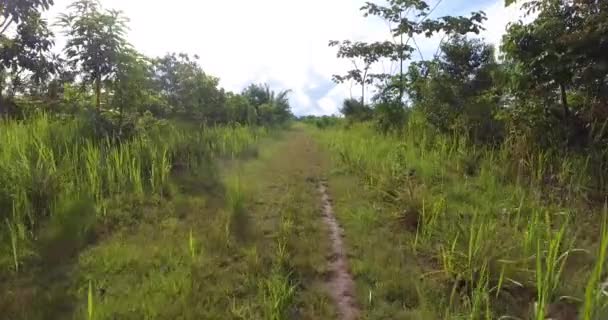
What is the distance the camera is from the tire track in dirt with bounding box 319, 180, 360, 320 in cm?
292

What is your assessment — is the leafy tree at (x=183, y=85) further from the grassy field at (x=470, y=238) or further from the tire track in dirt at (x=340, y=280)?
the tire track in dirt at (x=340, y=280)

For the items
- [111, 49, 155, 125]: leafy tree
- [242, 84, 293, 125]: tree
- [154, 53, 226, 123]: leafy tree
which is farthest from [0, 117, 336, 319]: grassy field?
[242, 84, 293, 125]: tree

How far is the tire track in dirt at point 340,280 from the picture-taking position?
2.92 m

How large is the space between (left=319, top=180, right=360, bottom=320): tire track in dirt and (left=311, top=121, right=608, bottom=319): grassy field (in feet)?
0.25

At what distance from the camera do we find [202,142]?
→ 8836 millimetres

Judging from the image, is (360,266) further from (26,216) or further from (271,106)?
(271,106)

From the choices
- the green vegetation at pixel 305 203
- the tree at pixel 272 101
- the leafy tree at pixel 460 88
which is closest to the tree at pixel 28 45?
the green vegetation at pixel 305 203

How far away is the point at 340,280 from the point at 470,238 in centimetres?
100

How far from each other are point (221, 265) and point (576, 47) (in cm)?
504

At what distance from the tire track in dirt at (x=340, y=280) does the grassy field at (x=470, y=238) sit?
8cm

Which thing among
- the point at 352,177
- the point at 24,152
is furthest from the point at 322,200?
the point at 24,152

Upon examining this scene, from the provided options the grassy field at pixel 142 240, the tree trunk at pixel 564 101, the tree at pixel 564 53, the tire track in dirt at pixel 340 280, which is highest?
the tree at pixel 564 53

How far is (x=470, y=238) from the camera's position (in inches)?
130

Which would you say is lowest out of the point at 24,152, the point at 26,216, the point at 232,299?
the point at 232,299
